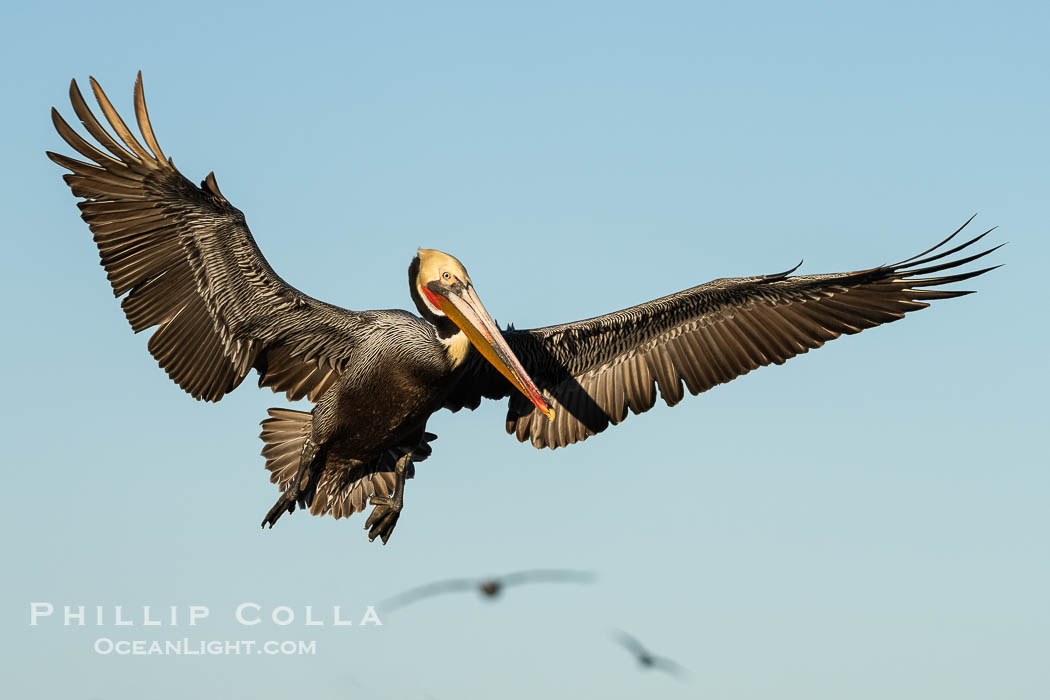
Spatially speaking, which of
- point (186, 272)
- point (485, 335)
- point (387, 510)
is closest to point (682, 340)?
point (485, 335)

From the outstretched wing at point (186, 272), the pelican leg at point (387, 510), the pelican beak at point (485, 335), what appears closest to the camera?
the pelican beak at point (485, 335)

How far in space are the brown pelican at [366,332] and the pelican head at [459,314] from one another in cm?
1

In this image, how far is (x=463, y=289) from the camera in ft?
42.7

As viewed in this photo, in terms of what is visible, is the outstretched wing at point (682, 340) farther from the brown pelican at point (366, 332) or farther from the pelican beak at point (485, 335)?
the pelican beak at point (485, 335)

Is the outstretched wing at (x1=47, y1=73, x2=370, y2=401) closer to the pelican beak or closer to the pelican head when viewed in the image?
the pelican head

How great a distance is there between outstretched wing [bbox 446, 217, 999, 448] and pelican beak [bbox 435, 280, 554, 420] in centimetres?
83

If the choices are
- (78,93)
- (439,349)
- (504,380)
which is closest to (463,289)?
(439,349)

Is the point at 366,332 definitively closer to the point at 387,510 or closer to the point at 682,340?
the point at 387,510

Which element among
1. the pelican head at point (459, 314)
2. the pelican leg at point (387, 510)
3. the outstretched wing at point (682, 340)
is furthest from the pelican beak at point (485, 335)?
the pelican leg at point (387, 510)

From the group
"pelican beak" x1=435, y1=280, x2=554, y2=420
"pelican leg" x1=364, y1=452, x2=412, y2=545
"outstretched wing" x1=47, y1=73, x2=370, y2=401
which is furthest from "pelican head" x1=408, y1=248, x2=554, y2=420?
"pelican leg" x1=364, y1=452, x2=412, y2=545

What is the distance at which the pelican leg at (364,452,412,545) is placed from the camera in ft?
45.5

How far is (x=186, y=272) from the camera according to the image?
1355 centimetres

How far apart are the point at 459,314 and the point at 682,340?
7.89 ft

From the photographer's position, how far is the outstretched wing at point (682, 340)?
13750mm
